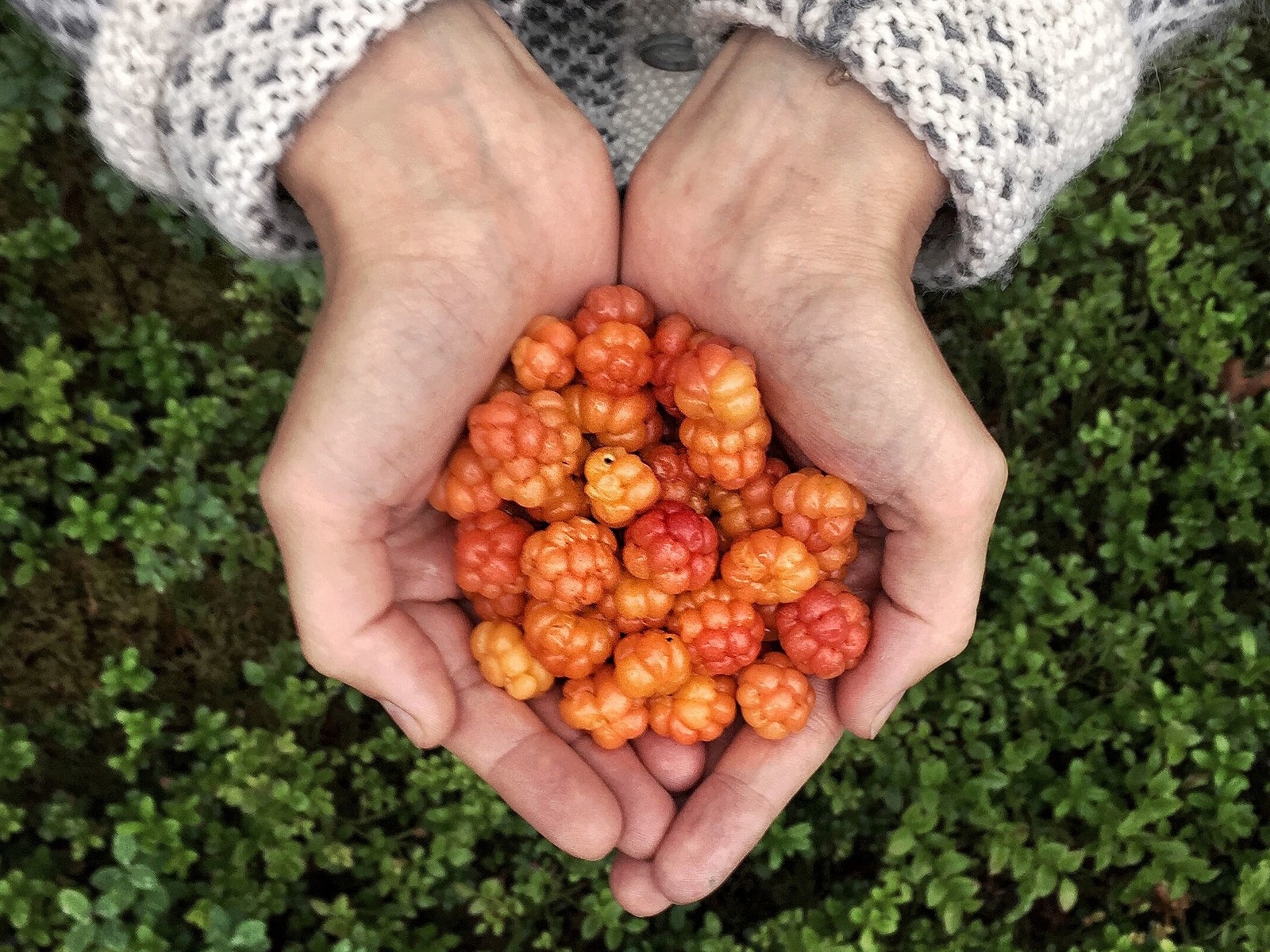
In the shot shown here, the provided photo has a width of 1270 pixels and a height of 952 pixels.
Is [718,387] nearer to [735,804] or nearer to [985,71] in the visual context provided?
[985,71]

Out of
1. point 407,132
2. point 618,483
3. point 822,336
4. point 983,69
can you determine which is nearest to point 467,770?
point 618,483

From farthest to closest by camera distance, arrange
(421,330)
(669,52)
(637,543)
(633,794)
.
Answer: (669,52) → (633,794) → (637,543) → (421,330)

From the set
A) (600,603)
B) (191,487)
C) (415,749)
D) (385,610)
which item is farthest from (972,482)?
(191,487)

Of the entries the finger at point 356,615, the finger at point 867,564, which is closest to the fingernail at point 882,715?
the finger at point 867,564

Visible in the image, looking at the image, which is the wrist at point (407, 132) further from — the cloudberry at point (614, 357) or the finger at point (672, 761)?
the finger at point (672, 761)

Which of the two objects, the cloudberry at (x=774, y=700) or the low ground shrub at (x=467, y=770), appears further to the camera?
the low ground shrub at (x=467, y=770)

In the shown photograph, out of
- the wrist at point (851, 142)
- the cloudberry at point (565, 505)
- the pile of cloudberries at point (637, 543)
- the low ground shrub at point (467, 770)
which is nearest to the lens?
the wrist at point (851, 142)

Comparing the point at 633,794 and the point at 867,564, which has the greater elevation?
the point at 867,564

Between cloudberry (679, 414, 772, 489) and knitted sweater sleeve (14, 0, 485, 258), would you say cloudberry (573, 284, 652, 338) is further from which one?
knitted sweater sleeve (14, 0, 485, 258)
